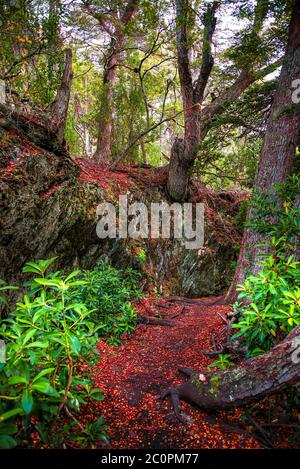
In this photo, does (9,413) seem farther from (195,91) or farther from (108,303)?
(195,91)

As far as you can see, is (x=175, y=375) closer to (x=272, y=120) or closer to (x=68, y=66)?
(x=272, y=120)

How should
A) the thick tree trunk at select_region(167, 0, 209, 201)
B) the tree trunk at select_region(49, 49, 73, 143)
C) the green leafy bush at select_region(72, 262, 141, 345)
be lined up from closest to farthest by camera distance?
the green leafy bush at select_region(72, 262, 141, 345)
the tree trunk at select_region(49, 49, 73, 143)
the thick tree trunk at select_region(167, 0, 209, 201)

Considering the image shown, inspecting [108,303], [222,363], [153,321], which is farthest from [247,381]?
[153,321]

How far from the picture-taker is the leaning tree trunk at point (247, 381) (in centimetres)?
194

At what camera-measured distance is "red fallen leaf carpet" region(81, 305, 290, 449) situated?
210 centimetres

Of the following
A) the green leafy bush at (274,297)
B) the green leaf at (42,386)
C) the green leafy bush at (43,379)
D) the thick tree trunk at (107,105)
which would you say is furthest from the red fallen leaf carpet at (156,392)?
the thick tree trunk at (107,105)

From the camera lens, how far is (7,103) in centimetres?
464

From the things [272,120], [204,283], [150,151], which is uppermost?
[150,151]

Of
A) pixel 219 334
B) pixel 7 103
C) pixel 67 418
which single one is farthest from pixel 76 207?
pixel 67 418

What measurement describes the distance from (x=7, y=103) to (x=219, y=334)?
5.11 m

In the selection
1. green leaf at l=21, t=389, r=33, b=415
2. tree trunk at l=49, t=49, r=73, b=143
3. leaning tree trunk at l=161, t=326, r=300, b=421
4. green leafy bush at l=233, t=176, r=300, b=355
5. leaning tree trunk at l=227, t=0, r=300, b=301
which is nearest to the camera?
green leaf at l=21, t=389, r=33, b=415

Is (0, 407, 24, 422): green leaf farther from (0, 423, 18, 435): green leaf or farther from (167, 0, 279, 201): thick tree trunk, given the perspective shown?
(167, 0, 279, 201): thick tree trunk

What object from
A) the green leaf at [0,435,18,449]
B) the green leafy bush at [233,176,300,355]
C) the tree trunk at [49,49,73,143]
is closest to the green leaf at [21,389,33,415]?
the green leaf at [0,435,18,449]

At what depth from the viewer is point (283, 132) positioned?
4.89 m
